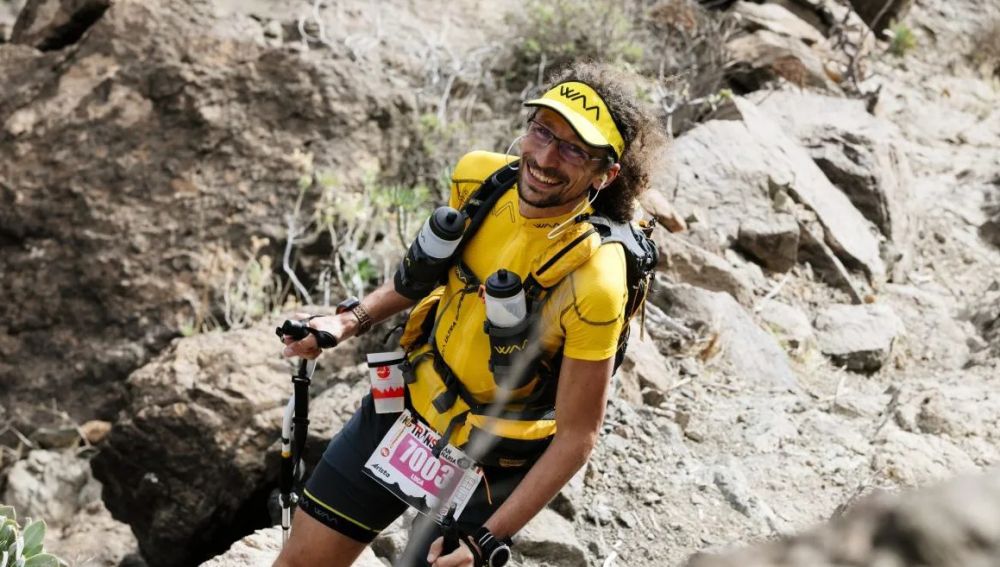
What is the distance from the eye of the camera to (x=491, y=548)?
126 inches

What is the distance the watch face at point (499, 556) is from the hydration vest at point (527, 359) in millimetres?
352

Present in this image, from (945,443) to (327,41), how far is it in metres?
5.64

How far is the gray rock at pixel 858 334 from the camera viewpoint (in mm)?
7727

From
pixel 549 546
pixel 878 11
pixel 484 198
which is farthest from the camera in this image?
pixel 878 11

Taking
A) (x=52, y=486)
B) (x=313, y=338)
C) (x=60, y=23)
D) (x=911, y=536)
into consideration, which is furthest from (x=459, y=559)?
(x=60, y=23)

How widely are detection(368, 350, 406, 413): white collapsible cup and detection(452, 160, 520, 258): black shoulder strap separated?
45 centimetres

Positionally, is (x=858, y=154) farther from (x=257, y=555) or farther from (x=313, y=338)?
(x=313, y=338)

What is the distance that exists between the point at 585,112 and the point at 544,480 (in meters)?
1.10

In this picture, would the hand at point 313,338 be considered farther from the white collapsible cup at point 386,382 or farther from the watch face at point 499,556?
the watch face at point 499,556

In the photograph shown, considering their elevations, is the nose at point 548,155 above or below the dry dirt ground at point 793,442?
above

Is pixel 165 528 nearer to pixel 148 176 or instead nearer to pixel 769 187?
pixel 148 176

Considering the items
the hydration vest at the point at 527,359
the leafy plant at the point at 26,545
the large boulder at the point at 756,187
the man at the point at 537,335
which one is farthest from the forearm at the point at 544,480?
the large boulder at the point at 756,187

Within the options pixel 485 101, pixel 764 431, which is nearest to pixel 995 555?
pixel 764 431

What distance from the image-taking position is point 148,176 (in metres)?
8.04
